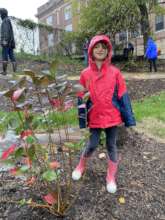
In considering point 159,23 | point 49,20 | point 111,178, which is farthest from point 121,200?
point 49,20

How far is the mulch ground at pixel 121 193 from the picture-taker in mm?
3766

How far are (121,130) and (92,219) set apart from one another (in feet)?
6.56

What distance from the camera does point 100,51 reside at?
4.14 m

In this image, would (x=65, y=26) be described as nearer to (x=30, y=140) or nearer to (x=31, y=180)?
(x=31, y=180)

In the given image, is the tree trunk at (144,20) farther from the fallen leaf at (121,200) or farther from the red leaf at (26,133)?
the red leaf at (26,133)

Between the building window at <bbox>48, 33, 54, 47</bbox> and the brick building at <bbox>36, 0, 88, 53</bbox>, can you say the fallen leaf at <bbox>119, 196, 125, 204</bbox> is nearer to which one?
the building window at <bbox>48, 33, 54, 47</bbox>

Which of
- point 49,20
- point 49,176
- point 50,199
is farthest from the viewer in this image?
point 49,20

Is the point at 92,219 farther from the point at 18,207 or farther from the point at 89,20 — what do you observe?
the point at 89,20

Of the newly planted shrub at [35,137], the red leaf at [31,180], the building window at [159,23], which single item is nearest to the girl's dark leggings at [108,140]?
the newly planted shrub at [35,137]

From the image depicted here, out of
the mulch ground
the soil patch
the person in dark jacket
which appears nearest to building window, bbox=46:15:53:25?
the person in dark jacket

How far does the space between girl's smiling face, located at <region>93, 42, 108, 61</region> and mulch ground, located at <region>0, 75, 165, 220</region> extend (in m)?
1.10

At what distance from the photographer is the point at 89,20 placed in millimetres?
22094

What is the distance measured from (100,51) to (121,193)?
1.25 meters

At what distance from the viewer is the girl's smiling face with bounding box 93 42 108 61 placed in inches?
163
